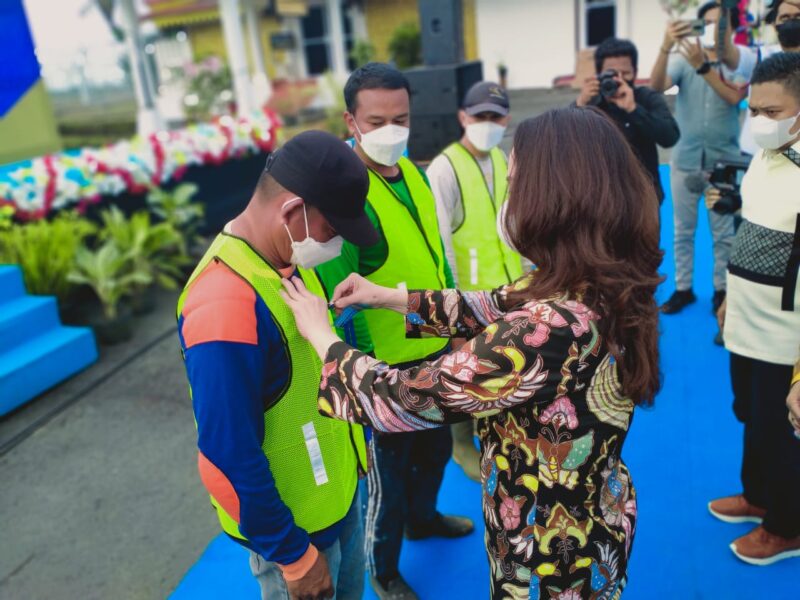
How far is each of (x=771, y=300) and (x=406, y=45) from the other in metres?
15.1

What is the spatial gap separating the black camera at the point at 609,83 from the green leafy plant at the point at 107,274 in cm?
383

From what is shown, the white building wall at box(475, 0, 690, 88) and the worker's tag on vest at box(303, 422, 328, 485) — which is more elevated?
the white building wall at box(475, 0, 690, 88)

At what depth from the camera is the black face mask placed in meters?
2.90

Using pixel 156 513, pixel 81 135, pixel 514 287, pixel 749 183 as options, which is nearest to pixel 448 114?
pixel 749 183

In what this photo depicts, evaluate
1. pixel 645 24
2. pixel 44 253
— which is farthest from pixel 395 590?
pixel 645 24

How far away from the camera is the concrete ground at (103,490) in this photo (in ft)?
9.04

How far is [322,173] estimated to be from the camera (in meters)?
1.32

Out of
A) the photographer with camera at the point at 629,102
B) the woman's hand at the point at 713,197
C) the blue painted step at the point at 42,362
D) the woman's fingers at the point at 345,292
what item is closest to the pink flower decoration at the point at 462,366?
the woman's fingers at the point at 345,292

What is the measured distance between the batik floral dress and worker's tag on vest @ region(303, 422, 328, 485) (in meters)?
0.16

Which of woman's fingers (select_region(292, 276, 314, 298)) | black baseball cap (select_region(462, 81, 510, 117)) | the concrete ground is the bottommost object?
the concrete ground

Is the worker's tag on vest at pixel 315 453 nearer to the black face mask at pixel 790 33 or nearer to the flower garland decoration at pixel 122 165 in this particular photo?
the black face mask at pixel 790 33

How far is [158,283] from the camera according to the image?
6.43 metres

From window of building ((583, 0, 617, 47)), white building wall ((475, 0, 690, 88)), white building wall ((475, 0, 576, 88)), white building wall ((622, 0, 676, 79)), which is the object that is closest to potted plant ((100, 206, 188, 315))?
white building wall ((475, 0, 690, 88))

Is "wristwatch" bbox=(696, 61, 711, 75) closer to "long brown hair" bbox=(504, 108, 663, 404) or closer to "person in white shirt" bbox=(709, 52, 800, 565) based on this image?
"person in white shirt" bbox=(709, 52, 800, 565)
